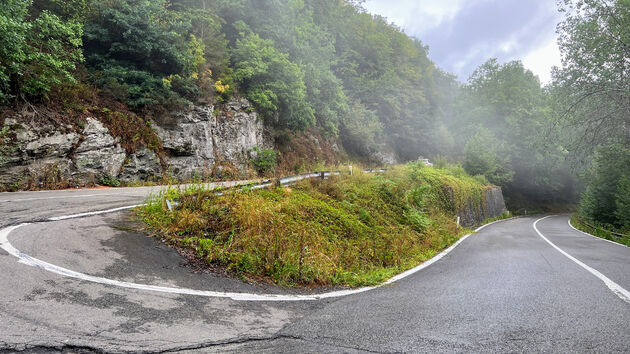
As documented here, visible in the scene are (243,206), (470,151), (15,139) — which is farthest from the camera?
(470,151)

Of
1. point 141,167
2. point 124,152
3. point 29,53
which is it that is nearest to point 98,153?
point 124,152

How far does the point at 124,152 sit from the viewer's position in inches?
516

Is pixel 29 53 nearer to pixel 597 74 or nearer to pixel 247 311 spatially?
pixel 247 311

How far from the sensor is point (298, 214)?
7121 mm

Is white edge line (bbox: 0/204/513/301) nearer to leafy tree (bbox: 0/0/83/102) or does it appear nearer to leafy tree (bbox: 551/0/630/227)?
leafy tree (bbox: 0/0/83/102)

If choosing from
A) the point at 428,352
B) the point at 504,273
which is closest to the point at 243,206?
the point at 428,352

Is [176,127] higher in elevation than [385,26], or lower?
lower

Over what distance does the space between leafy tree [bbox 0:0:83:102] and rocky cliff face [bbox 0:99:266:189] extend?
123 centimetres

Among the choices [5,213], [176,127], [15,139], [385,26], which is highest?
[385,26]

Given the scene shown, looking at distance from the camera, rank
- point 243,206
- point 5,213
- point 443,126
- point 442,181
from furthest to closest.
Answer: point 443,126
point 442,181
point 243,206
point 5,213

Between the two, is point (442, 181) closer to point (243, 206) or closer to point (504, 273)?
point (504, 273)

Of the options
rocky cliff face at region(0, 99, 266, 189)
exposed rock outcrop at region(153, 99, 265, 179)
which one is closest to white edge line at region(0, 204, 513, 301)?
rocky cliff face at region(0, 99, 266, 189)

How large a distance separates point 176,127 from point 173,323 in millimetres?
14275

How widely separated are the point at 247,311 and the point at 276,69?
1888 centimetres
